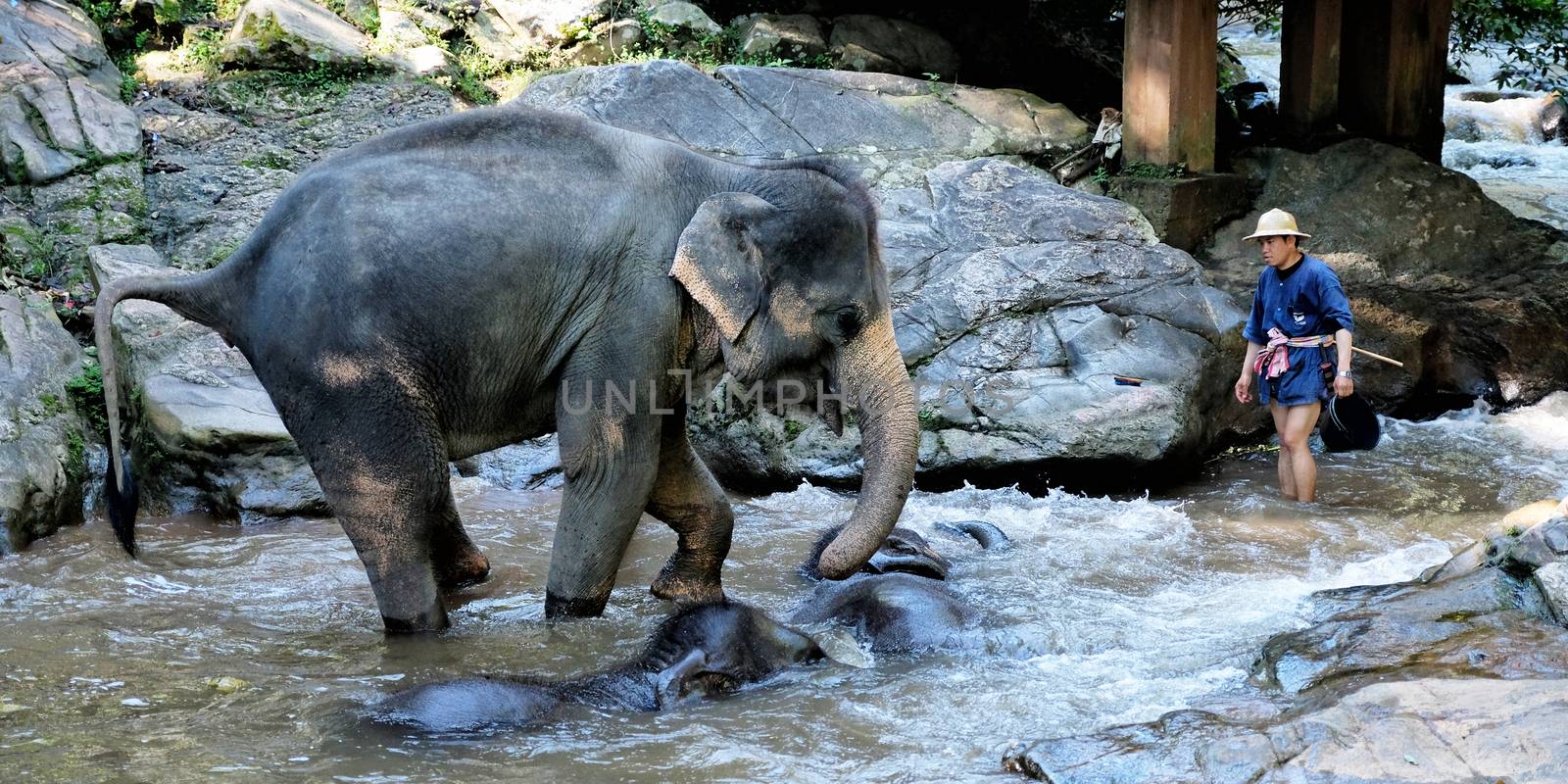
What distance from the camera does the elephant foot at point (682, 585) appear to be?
6.29 metres

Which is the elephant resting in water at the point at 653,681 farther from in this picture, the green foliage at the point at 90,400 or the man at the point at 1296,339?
the green foliage at the point at 90,400

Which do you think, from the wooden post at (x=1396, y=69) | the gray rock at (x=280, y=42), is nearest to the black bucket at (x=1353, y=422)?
the wooden post at (x=1396, y=69)

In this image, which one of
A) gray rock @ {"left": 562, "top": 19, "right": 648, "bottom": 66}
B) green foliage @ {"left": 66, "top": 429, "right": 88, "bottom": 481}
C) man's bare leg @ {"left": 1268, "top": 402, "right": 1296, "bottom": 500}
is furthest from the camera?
gray rock @ {"left": 562, "top": 19, "right": 648, "bottom": 66}

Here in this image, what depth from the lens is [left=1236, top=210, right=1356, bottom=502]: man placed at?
8.07m

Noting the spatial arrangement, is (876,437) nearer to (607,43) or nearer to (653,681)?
(653,681)

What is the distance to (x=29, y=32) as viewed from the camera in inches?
432

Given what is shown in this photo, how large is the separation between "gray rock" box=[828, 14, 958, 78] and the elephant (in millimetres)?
7094

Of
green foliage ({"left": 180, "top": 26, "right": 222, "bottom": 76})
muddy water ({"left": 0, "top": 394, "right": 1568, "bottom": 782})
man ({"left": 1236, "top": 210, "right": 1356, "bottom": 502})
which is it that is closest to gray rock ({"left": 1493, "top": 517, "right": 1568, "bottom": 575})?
muddy water ({"left": 0, "top": 394, "right": 1568, "bottom": 782})

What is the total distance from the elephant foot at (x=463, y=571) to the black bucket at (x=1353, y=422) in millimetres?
4723

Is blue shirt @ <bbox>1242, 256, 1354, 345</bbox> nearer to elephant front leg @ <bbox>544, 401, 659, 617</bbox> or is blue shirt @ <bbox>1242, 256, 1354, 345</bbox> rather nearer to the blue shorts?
the blue shorts

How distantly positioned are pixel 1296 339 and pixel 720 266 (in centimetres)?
412

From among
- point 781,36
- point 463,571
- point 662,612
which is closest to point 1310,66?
point 781,36

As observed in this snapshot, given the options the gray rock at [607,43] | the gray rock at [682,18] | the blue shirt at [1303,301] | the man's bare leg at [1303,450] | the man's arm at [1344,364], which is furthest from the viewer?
the gray rock at [682,18]

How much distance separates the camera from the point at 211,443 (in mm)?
7820
